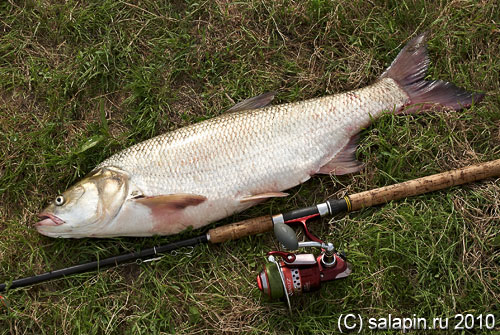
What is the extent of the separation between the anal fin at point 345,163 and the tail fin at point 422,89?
1.62 feet

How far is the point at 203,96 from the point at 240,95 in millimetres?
314

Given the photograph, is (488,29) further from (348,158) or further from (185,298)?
(185,298)

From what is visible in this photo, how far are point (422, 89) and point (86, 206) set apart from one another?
8.96 ft

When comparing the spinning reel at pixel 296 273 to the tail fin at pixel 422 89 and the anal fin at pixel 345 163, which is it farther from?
the tail fin at pixel 422 89

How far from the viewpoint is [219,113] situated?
3.98m

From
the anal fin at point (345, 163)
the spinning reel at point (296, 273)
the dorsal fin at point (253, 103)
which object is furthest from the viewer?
the dorsal fin at point (253, 103)

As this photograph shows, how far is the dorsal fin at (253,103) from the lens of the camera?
381 cm

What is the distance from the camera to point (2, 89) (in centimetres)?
409

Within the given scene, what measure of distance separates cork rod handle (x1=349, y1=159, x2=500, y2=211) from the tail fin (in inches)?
21.2

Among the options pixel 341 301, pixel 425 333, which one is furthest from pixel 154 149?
pixel 425 333

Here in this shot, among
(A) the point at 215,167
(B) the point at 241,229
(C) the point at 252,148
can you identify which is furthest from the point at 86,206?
(C) the point at 252,148

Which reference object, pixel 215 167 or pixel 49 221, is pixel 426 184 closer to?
pixel 215 167

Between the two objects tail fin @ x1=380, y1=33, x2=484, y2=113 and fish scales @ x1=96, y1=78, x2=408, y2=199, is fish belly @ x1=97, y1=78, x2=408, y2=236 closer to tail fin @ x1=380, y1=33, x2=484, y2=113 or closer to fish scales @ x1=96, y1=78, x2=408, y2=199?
fish scales @ x1=96, y1=78, x2=408, y2=199

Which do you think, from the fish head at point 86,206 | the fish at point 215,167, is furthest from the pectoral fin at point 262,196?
the fish head at point 86,206
